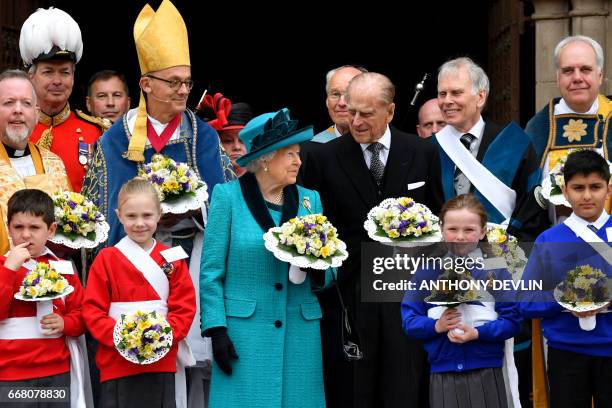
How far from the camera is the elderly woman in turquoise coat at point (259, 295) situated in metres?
6.22

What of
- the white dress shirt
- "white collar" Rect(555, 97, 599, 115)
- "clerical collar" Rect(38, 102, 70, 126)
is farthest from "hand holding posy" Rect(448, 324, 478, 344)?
"clerical collar" Rect(38, 102, 70, 126)

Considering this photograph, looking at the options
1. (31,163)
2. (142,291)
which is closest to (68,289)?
(142,291)

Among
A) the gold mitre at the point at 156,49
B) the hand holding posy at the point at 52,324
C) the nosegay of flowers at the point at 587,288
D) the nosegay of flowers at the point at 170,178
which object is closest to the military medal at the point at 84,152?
the gold mitre at the point at 156,49

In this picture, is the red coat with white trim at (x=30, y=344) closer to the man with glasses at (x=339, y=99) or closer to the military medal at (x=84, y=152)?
the military medal at (x=84, y=152)

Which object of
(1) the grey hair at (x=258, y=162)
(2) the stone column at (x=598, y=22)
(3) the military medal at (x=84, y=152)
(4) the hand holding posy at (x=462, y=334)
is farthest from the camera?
(2) the stone column at (x=598, y=22)

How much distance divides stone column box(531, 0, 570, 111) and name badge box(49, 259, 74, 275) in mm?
3956

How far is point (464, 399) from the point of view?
607 cm

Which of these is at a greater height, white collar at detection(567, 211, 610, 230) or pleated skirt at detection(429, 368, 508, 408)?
white collar at detection(567, 211, 610, 230)

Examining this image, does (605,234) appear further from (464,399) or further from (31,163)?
(31,163)

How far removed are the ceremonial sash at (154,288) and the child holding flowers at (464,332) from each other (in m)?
1.10

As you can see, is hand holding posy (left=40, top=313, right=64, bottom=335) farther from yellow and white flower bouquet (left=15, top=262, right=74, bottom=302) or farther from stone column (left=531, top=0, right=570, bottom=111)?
stone column (left=531, top=0, right=570, bottom=111)

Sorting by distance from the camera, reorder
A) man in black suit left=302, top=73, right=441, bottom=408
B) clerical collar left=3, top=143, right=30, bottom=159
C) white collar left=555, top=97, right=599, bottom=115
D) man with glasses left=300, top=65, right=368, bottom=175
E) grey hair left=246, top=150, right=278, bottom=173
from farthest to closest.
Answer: man with glasses left=300, top=65, right=368, bottom=175
white collar left=555, top=97, right=599, bottom=115
clerical collar left=3, top=143, right=30, bottom=159
man in black suit left=302, top=73, right=441, bottom=408
grey hair left=246, top=150, right=278, bottom=173

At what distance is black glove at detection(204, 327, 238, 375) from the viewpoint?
6137 millimetres

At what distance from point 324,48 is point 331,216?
6.63 meters
